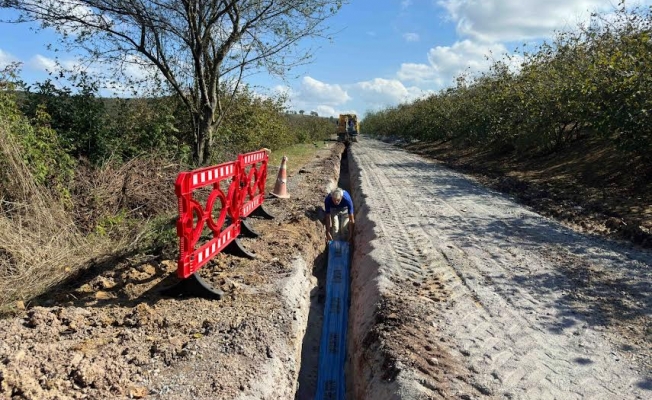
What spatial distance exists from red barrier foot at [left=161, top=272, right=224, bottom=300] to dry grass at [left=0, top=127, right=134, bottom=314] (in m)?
1.39

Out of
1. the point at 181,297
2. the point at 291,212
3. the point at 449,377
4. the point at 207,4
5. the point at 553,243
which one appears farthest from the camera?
the point at 207,4

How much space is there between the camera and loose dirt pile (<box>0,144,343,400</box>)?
2.95 m

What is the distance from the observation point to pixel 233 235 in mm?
5500

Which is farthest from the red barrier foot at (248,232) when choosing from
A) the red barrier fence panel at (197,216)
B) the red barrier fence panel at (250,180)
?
the red barrier fence panel at (197,216)

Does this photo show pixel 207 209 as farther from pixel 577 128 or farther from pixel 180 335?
pixel 577 128

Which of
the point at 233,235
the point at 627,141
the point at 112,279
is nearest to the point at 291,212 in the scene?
the point at 233,235

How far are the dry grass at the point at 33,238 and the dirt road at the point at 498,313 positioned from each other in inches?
131

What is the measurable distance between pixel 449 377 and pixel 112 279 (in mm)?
3486

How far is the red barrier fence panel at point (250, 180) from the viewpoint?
602cm

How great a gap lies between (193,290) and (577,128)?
1609cm

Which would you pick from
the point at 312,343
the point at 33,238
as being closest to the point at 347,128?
the point at 312,343

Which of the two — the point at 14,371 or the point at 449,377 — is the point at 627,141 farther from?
the point at 14,371

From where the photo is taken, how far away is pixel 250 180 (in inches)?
257

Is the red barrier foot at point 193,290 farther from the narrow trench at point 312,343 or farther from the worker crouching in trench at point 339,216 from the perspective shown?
the worker crouching in trench at point 339,216
